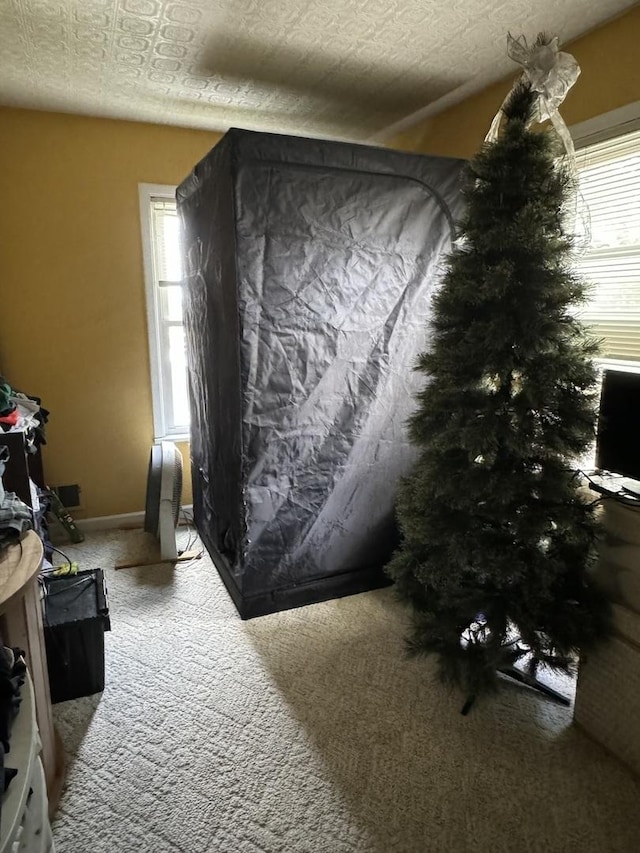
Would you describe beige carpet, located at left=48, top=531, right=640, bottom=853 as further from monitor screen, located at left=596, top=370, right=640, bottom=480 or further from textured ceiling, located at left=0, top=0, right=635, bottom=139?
textured ceiling, located at left=0, top=0, right=635, bottom=139

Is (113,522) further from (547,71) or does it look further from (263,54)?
(547,71)

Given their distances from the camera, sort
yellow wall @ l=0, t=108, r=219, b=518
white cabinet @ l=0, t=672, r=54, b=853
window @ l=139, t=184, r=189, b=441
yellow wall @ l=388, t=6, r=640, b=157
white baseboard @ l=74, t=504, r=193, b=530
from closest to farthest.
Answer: white cabinet @ l=0, t=672, r=54, b=853 < yellow wall @ l=388, t=6, r=640, b=157 < yellow wall @ l=0, t=108, r=219, b=518 < window @ l=139, t=184, r=189, b=441 < white baseboard @ l=74, t=504, r=193, b=530

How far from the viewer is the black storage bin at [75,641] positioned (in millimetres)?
1817

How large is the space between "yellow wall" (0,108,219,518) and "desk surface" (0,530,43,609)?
1.74m

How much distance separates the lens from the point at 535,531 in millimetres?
1583

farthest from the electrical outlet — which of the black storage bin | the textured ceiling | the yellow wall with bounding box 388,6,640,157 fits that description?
the yellow wall with bounding box 388,6,640,157

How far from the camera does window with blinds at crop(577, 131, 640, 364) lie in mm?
1981

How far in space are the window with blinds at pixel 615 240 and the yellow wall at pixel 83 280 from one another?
2.10 m

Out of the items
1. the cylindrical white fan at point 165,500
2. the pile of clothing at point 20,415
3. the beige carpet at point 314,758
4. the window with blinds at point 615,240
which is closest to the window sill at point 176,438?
the cylindrical white fan at point 165,500

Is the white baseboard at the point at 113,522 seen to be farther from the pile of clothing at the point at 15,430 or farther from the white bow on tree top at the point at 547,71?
the white bow on tree top at the point at 547,71

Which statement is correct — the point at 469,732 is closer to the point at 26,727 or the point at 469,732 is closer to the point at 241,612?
the point at 241,612

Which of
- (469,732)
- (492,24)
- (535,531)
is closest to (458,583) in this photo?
(535,531)

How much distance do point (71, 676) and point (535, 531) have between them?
166 centimetres

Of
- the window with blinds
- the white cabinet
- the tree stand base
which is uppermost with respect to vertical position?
the window with blinds
